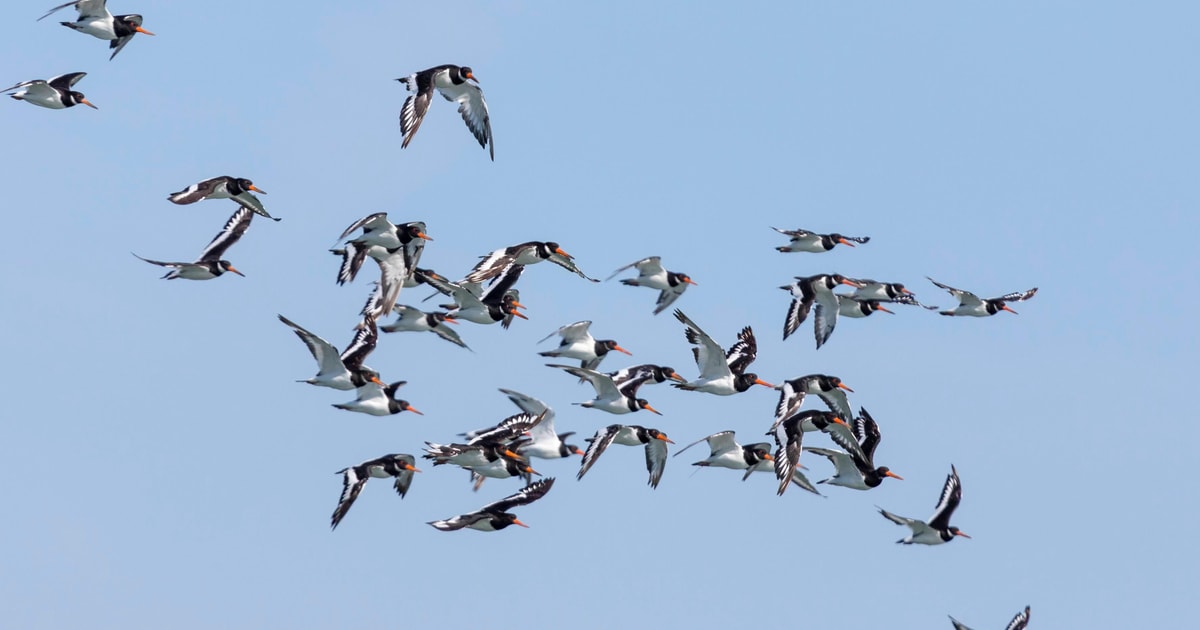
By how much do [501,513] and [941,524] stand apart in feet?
29.0

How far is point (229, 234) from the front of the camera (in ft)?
112

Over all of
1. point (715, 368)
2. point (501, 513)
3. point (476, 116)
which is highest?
point (476, 116)

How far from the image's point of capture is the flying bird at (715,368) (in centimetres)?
3209

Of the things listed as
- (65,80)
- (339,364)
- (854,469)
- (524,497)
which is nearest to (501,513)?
(524,497)

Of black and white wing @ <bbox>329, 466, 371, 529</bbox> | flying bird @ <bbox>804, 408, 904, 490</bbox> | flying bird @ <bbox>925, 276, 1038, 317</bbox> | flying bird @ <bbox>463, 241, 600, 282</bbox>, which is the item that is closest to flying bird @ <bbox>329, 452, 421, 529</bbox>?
black and white wing @ <bbox>329, 466, 371, 529</bbox>

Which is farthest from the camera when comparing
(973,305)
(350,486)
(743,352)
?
(973,305)

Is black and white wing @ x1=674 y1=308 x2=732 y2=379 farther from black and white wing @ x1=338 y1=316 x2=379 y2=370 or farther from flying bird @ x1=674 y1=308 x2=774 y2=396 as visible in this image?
black and white wing @ x1=338 y1=316 x2=379 y2=370

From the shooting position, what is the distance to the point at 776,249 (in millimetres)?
38094

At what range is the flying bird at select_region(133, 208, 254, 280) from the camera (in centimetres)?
3219

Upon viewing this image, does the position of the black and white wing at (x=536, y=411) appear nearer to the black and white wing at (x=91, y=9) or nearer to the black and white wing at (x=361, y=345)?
the black and white wing at (x=361, y=345)

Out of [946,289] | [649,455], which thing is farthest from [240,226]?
[946,289]

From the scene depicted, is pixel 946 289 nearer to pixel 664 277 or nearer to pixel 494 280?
pixel 664 277

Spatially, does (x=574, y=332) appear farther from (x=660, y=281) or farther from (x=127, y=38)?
(x=127, y=38)

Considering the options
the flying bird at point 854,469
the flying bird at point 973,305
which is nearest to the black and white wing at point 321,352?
the flying bird at point 854,469
